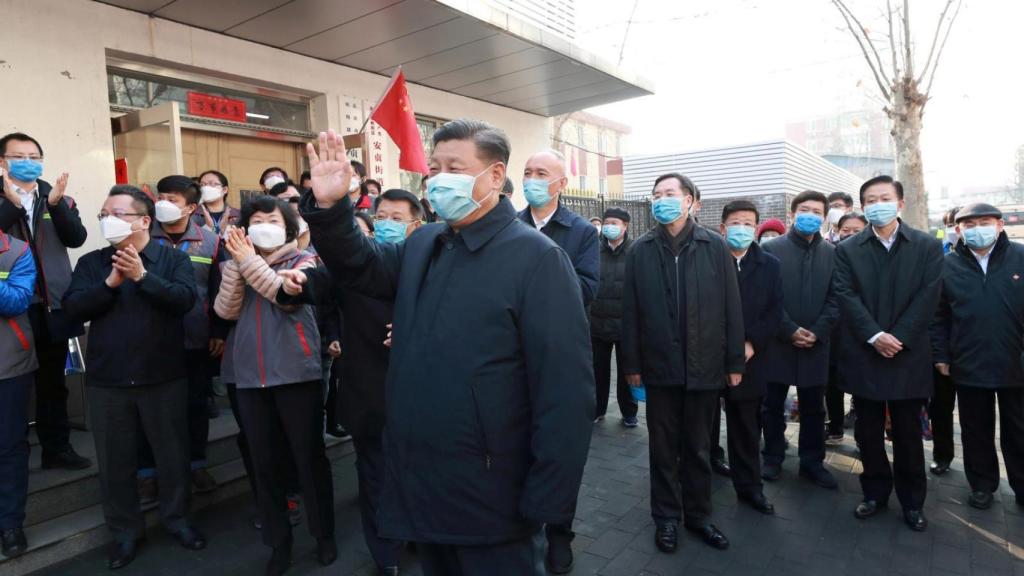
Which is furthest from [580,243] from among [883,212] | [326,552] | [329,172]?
[326,552]

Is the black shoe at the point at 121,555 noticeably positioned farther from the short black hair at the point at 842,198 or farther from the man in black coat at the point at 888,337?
the short black hair at the point at 842,198

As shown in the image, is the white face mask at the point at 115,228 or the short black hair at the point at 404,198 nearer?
the white face mask at the point at 115,228

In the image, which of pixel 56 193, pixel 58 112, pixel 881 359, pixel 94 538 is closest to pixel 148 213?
pixel 56 193

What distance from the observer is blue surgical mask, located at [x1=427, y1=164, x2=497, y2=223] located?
Result: 2006mm

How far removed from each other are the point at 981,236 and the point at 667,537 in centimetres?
293

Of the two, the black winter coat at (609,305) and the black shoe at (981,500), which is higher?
the black winter coat at (609,305)

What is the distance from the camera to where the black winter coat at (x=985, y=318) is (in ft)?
13.3

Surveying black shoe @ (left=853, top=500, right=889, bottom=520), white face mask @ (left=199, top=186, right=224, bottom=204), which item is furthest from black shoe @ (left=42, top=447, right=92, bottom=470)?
black shoe @ (left=853, top=500, right=889, bottom=520)

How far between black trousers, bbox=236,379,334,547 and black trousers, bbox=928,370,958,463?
15.2 feet

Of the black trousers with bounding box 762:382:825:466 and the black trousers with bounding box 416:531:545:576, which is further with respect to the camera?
the black trousers with bounding box 762:382:825:466

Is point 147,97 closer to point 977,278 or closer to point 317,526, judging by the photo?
point 317,526

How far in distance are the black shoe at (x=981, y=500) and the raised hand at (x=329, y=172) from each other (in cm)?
463

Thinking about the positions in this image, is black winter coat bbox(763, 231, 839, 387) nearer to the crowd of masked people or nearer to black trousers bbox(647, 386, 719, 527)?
the crowd of masked people

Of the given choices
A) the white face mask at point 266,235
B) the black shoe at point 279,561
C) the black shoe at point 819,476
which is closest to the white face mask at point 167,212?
the white face mask at point 266,235
